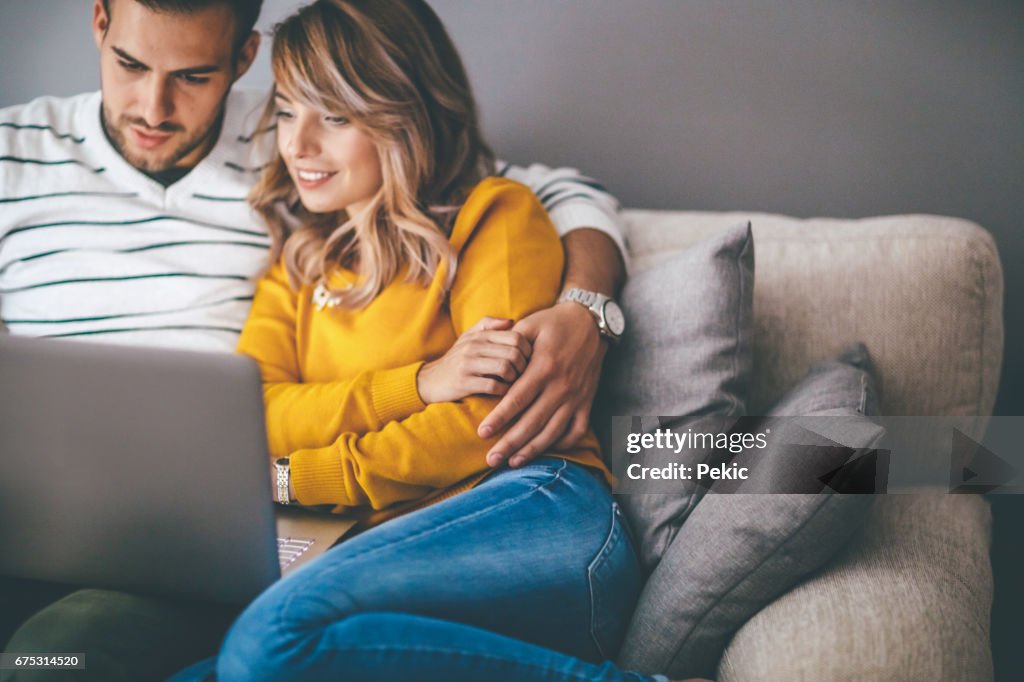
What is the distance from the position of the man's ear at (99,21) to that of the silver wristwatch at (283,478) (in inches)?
34.5

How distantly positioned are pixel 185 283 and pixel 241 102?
370 millimetres

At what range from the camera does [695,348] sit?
1123 mm

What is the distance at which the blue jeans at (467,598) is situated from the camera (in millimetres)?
810

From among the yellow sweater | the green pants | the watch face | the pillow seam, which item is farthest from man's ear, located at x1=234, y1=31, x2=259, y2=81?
the pillow seam

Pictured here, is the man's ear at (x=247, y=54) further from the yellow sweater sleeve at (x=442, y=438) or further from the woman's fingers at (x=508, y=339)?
the woman's fingers at (x=508, y=339)

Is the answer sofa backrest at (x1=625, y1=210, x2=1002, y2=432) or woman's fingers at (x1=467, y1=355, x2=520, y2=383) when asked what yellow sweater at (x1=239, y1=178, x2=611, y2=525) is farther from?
sofa backrest at (x1=625, y1=210, x2=1002, y2=432)

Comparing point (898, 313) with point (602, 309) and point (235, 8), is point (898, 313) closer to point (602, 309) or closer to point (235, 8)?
point (602, 309)

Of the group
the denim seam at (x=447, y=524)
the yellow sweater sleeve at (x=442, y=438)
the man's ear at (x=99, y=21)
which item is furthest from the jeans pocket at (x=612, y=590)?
the man's ear at (x=99, y=21)

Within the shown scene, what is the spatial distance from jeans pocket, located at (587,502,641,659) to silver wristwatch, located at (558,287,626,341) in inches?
11.5

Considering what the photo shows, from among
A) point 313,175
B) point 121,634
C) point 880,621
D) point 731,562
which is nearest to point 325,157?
point 313,175

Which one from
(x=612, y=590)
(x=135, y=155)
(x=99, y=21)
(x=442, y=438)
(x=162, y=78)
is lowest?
(x=612, y=590)

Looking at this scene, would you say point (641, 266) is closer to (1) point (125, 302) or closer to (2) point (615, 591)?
(2) point (615, 591)

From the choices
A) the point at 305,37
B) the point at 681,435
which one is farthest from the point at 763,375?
the point at 305,37

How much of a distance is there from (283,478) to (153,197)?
0.61 m
